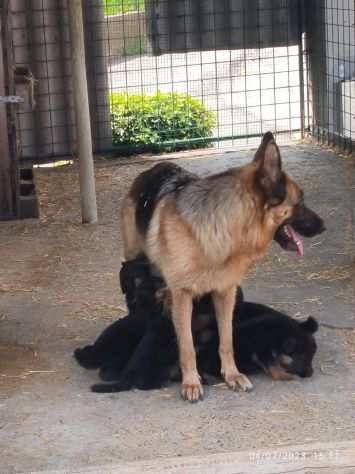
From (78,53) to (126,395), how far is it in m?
4.05

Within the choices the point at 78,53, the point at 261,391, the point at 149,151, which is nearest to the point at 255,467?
the point at 261,391

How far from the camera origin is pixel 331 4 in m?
11.0

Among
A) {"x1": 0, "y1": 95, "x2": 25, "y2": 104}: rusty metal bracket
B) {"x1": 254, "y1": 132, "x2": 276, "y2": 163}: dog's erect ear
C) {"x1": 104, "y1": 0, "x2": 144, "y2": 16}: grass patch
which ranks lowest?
{"x1": 254, "y1": 132, "x2": 276, "y2": 163}: dog's erect ear

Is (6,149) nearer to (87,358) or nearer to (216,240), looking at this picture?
(87,358)

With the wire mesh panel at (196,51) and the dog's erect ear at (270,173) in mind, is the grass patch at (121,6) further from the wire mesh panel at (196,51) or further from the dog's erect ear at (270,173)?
the dog's erect ear at (270,173)

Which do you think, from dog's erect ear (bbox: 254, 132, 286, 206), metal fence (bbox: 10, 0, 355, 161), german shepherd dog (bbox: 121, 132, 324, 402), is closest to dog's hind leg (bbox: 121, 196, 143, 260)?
german shepherd dog (bbox: 121, 132, 324, 402)

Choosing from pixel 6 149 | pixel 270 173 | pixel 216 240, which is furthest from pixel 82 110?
pixel 270 173

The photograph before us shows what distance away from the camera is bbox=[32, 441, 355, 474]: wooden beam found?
12.6 ft

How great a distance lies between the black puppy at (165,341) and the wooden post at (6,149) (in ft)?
10.8

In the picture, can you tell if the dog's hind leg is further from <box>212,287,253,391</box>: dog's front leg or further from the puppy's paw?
the puppy's paw

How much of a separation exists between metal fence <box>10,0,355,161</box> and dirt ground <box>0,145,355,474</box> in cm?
163

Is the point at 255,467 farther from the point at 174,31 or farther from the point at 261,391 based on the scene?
the point at 174,31

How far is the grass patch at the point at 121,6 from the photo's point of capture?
11359mm

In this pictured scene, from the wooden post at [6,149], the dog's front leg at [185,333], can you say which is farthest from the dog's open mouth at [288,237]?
the wooden post at [6,149]
